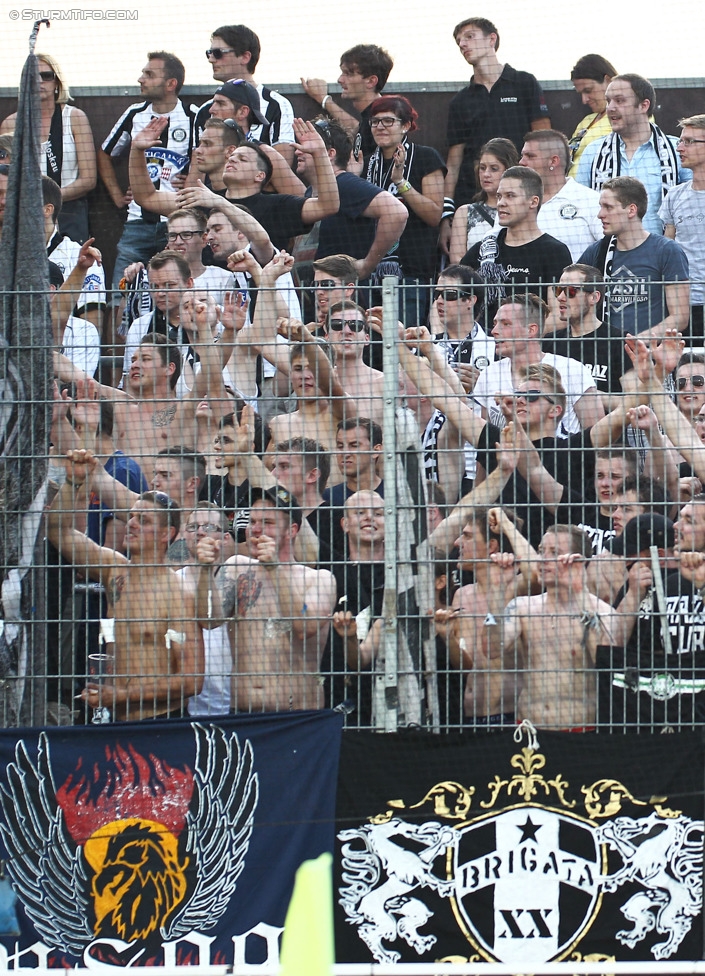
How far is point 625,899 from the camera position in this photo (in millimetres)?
4977

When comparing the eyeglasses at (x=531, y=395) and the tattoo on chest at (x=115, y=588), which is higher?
the eyeglasses at (x=531, y=395)

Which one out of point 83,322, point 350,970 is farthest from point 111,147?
point 350,970

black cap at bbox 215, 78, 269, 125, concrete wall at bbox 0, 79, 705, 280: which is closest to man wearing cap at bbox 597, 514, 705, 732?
concrete wall at bbox 0, 79, 705, 280

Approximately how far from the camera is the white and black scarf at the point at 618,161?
823 cm

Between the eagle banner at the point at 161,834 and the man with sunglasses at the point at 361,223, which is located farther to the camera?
the man with sunglasses at the point at 361,223

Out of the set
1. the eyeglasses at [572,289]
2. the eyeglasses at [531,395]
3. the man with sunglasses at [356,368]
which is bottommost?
the eyeglasses at [531,395]

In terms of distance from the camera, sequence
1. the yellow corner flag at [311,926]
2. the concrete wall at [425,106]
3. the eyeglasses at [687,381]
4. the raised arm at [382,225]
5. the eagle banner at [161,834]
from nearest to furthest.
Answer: the yellow corner flag at [311,926] < the eagle banner at [161,834] < the eyeglasses at [687,381] < the raised arm at [382,225] < the concrete wall at [425,106]

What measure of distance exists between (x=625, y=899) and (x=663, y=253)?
3770mm

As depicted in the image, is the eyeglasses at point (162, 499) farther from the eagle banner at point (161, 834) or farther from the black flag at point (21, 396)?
the eagle banner at point (161, 834)

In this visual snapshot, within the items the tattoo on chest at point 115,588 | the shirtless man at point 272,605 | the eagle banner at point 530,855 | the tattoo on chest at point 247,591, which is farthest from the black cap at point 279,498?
the eagle banner at point 530,855

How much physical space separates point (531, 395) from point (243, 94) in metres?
4.37

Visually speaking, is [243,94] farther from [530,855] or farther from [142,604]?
[530,855]

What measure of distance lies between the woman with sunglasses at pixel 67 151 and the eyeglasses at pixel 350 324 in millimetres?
3798

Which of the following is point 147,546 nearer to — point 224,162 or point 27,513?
point 27,513
